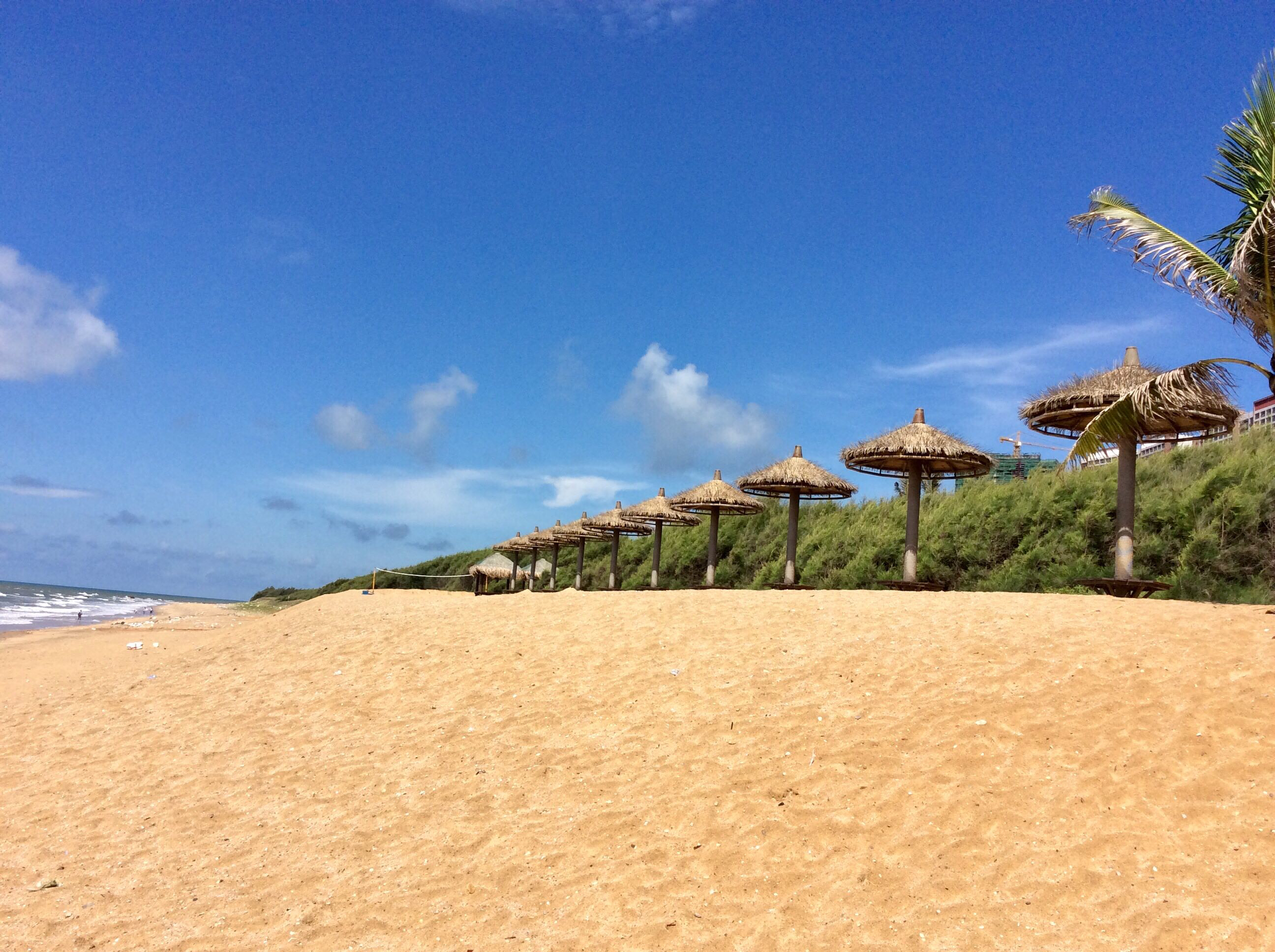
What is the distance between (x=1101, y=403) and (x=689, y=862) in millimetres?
9312

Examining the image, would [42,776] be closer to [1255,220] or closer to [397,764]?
[397,764]

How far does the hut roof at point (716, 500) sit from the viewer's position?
17453 millimetres

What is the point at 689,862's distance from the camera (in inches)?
169

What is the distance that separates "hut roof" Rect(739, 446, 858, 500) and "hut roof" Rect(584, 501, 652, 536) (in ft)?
21.4

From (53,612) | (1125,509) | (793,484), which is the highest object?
(793,484)

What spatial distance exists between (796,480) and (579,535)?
36.9 ft

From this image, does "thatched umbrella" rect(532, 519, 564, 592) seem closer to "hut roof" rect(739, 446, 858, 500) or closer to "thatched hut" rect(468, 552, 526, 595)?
"thatched hut" rect(468, 552, 526, 595)

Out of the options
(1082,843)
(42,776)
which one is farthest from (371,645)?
(1082,843)

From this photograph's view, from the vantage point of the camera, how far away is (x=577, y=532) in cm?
2486

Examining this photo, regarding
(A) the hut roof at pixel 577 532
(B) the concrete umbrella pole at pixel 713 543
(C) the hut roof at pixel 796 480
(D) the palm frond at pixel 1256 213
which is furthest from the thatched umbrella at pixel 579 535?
(D) the palm frond at pixel 1256 213

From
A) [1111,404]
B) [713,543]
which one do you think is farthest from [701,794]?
[713,543]

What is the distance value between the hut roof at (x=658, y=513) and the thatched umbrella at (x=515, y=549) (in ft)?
28.0

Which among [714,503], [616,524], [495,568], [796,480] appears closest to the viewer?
[796,480]

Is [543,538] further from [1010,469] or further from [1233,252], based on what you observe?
[1233,252]
